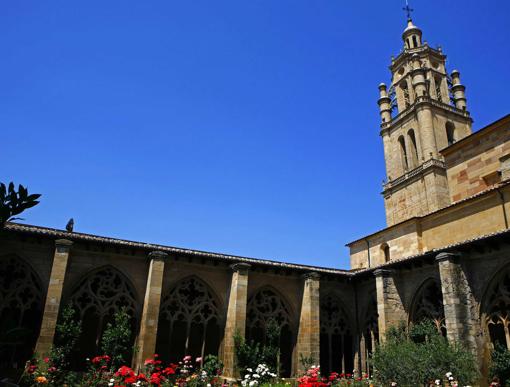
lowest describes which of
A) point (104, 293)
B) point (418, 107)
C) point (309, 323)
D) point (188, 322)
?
point (188, 322)

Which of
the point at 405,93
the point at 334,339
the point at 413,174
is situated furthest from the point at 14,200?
the point at 405,93

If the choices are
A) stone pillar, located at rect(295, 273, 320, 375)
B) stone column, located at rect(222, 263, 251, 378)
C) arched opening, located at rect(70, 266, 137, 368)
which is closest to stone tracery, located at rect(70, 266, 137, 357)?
arched opening, located at rect(70, 266, 137, 368)

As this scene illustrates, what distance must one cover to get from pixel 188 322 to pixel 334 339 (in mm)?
6437

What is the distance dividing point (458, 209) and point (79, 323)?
15786mm

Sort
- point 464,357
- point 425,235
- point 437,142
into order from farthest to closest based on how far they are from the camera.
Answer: point 437,142 → point 425,235 → point 464,357

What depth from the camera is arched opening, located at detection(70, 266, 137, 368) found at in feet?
46.0

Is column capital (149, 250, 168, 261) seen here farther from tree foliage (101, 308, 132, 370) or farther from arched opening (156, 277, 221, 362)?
tree foliage (101, 308, 132, 370)

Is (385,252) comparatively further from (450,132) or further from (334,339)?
(450,132)

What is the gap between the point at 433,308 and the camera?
14391 millimetres

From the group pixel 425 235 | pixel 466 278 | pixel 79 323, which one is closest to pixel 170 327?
pixel 79 323

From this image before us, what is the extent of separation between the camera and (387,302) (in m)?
15.4

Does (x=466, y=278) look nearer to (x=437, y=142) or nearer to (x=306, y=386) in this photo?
(x=306, y=386)

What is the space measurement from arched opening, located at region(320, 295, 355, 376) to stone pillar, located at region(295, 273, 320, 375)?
1.32 m

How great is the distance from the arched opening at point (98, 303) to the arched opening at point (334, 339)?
7909 millimetres
